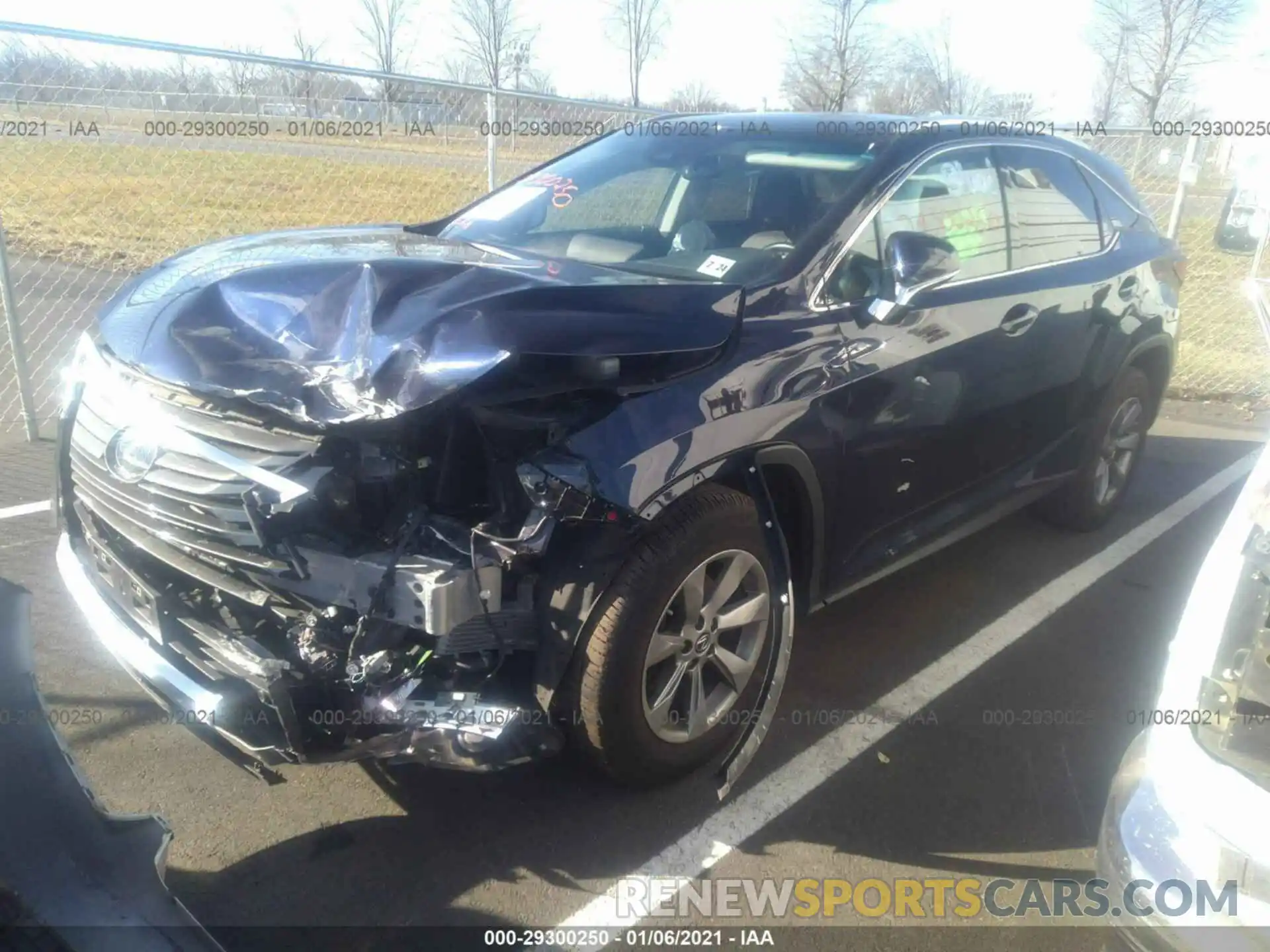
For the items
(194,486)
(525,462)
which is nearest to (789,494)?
(525,462)

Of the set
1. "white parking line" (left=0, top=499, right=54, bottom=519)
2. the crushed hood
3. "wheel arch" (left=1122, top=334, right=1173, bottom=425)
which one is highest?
the crushed hood

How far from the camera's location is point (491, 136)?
24.1 feet

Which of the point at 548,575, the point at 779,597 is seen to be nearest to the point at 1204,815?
the point at 779,597

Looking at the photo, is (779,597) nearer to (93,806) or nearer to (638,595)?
(638,595)

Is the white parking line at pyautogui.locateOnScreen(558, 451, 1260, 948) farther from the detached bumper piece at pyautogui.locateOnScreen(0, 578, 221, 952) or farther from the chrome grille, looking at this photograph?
the chrome grille

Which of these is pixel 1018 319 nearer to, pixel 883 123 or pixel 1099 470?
pixel 883 123

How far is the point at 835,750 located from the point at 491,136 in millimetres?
5659

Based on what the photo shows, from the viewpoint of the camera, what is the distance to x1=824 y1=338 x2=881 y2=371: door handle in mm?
3082

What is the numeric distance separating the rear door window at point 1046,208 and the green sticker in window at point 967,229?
20cm

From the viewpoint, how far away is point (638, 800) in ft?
9.73

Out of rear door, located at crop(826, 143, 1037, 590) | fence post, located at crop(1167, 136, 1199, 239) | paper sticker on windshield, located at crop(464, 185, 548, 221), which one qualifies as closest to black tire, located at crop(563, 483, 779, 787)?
rear door, located at crop(826, 143, 1037, 590)

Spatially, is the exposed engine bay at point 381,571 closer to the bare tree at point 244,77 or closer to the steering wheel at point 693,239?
the steering wheel at point 693,239

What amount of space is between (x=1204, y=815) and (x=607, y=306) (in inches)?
69.1

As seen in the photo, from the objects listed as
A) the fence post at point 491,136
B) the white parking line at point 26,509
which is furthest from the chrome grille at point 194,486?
the fence post at point 491,136
